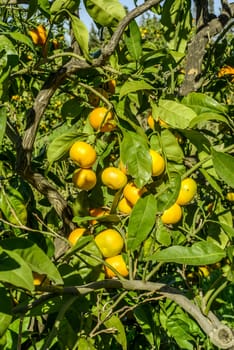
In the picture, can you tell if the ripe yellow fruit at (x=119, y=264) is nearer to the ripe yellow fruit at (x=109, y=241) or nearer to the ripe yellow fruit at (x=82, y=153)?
the ripe yellow fruit at (x=109, y=241)

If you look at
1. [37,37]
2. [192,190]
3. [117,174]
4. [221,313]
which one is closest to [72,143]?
[117,174]

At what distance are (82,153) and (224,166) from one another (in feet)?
0.91

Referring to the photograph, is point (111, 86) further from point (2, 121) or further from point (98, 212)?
point (2, 121)

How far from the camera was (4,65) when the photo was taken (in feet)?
2.54

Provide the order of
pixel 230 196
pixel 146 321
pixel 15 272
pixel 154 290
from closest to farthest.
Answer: pixel 15 272 → pixel 154 290 → pixel 146 321 → pixel 230 196

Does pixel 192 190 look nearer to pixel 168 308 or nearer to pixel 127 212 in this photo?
pixel 127 212

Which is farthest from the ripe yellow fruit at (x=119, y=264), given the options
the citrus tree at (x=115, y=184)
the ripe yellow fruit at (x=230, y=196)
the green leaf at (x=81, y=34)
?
the ripe yellow fruit at (x=230, y=196)

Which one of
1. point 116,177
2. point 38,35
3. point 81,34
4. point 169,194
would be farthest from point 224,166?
point 38,35

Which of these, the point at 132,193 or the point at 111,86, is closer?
the point at 132,193

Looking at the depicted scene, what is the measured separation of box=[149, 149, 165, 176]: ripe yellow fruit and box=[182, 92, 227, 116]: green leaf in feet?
0.32

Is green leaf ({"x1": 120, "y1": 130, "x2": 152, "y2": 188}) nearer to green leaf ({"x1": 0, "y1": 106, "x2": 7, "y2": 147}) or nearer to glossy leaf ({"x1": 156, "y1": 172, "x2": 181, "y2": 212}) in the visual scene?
glossy leaf ({"x1": 156, "y1": 172, "x2": 181, "y2": 212})

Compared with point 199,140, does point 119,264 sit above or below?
below

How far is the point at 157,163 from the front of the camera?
33.8 inches

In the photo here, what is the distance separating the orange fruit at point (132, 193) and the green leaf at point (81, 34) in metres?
0.22
